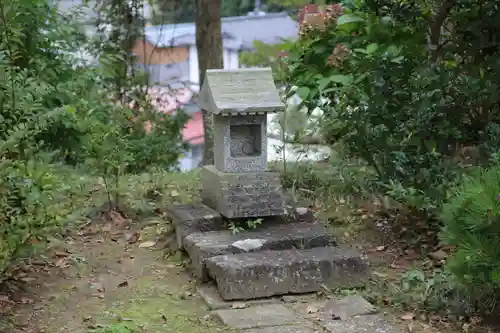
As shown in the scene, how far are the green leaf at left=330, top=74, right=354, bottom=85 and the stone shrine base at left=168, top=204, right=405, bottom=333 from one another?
5.26 ft

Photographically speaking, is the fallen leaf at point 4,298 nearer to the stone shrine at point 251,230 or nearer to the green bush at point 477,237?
the stone shrine at point 251,230

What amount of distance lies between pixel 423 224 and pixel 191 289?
186 centimetres

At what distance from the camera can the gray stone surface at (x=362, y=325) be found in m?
3.88

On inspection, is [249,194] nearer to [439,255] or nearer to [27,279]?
[439,255]

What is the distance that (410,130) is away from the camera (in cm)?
523

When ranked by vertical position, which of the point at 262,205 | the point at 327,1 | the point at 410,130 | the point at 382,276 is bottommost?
the point at 382,276

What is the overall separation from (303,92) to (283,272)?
254cm

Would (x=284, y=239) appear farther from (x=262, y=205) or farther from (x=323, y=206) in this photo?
(x=323, y=206)

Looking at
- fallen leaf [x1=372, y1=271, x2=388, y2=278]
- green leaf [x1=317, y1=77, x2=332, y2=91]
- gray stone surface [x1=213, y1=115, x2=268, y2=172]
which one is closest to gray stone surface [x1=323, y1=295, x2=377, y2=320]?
fallen leaf [x1=372, y1=271, x2=388, y2=278]

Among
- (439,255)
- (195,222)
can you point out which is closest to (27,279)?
(195,222)

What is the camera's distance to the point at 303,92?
647cm

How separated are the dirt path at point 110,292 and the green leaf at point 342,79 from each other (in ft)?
6.97

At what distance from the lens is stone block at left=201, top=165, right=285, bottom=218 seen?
16.1 feet

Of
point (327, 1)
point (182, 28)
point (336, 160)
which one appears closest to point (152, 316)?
point (336, 160)
